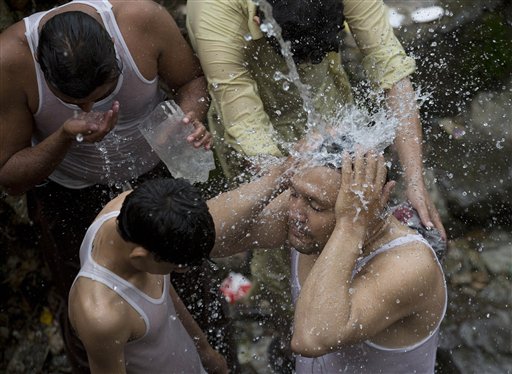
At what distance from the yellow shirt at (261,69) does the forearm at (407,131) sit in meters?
0.07

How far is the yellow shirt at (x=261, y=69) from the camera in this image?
Result: 346 centimetres

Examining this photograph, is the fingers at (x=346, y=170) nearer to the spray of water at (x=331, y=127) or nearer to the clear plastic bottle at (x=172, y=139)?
the spray of water at (x=331, y=127)

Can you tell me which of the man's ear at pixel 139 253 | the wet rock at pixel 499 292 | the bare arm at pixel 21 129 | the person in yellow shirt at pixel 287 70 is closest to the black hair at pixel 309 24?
the person in yellow shirt at pixel 287 70

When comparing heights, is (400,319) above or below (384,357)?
above

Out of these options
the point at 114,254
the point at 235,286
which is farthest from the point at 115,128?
the point at 235,286

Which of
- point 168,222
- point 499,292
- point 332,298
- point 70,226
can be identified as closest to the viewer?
point 168,222

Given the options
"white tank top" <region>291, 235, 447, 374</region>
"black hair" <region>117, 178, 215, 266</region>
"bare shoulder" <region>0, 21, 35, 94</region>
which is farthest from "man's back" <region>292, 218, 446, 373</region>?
"bare shoulder" <region>0, 21, 35, 94</region>

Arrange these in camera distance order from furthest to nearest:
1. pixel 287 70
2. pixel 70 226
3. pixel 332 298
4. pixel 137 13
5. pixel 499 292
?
pixel 499 292
pixel 70 226
pixel 287 70
pixel 137 13
pixel 332 298

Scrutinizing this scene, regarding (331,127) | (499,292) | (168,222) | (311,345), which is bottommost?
(499,292)

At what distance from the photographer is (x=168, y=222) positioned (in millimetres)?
2646

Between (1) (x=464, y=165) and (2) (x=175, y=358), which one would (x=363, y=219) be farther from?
(1) (x=464, y=165)

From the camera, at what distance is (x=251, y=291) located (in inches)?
193

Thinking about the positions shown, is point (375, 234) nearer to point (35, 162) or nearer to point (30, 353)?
point (35, 162)

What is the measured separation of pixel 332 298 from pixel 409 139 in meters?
1.24
